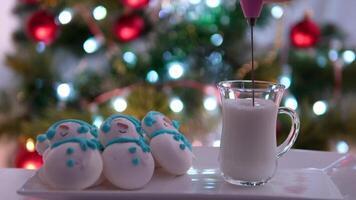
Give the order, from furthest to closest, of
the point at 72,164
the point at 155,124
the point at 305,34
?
the point at 305,34 → the point at 155,124 → the point at 72,164

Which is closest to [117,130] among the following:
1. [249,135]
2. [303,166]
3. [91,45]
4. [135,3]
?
[249,135]

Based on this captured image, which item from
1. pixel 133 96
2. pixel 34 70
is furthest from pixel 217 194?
pixel 34 70

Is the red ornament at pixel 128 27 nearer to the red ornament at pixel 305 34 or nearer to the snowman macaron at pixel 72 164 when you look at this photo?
the red ornament at pixel 305 34

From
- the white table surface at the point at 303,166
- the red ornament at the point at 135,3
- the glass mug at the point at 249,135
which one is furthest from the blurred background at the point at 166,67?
the glass mug at the point at 249,135

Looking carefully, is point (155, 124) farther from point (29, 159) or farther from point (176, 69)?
point (29, 159)

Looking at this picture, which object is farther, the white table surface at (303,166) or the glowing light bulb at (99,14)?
the glowing light bulb at (99,14)

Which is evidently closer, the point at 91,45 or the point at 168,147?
the point at 168,147
